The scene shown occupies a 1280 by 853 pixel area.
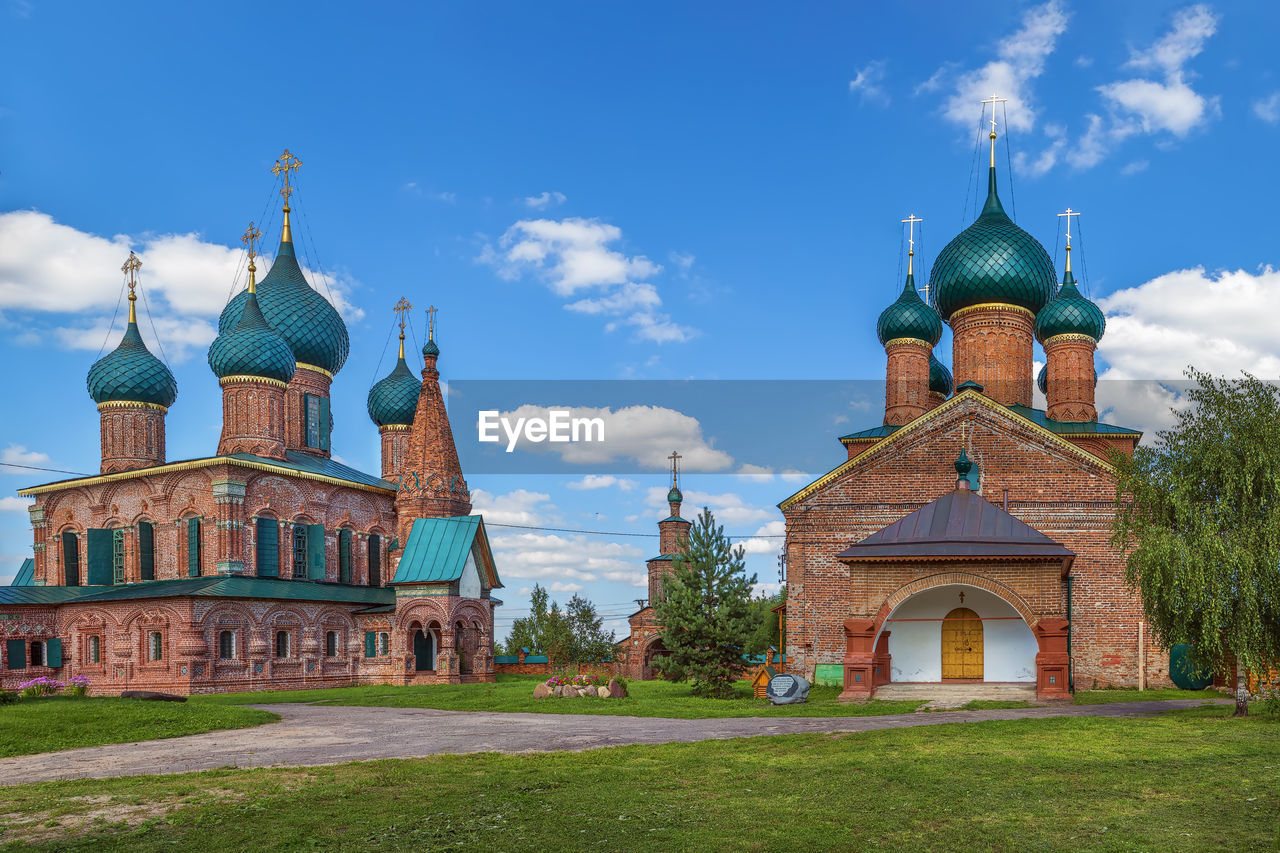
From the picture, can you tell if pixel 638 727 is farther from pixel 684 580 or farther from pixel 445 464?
pixel 445 464

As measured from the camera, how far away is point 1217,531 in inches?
595

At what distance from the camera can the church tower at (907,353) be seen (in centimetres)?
3234

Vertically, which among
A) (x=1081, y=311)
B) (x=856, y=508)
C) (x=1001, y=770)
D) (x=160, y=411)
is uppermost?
(x=1081, y=311)

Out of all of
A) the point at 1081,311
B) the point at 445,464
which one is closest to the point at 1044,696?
the point at 1081,311

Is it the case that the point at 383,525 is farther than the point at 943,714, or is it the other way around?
the point at 383,525

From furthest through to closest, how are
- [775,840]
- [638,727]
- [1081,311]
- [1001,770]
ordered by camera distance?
Result: 1. [1081,311]
2. [638,727]
3. [1001,770]
4. [775,840]

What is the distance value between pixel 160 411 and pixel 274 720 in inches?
839

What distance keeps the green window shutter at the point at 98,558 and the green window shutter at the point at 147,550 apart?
4.71 feet

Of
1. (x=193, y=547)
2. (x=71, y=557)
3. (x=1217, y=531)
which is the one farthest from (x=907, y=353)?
(x=71, y=557)

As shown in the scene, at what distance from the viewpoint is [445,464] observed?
117ft

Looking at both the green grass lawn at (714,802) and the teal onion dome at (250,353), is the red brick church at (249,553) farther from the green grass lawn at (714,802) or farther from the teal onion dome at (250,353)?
the green grass lawn at (714,802)

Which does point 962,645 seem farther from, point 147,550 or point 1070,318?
point 147,550

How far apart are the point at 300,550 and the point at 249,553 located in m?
2.33

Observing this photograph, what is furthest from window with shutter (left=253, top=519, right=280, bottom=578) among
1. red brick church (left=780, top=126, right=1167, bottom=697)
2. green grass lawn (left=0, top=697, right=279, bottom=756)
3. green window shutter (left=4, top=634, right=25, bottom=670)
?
red brick church (left=780, top=126, right=1167, bottom=697)
